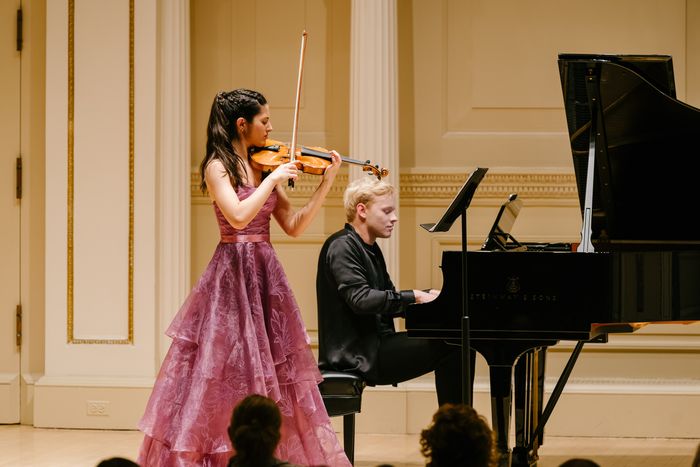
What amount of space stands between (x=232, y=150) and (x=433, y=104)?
2.12 meters

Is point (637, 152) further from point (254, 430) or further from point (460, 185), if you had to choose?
point (254, 430)

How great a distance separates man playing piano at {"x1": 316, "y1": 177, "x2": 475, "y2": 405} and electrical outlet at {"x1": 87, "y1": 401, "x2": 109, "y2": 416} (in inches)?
66.6

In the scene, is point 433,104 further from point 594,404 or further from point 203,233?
point 594,404

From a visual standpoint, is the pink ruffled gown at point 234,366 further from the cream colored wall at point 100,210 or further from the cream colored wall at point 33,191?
the cream colored wall at point 33,191

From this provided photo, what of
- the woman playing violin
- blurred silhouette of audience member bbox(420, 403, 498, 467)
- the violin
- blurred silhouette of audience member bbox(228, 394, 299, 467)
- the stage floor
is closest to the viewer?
blurred silhouette of audience member bbox(420, 403, 498, 467)

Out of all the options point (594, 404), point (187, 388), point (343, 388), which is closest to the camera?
point (187, 388)

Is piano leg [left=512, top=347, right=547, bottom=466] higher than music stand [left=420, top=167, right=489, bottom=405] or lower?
lower

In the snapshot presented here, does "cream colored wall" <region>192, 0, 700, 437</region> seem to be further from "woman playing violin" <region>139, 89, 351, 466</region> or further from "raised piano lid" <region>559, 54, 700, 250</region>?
"woman playing violin" <region>139, 89, 351, 466</region>

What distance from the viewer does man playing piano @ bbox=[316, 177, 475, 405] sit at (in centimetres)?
403

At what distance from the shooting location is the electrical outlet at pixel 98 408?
535cm

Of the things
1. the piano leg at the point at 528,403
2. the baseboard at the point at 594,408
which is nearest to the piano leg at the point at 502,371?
the piano leg at the point at 528,403

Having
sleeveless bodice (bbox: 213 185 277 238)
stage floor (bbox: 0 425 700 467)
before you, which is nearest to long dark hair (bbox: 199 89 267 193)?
sleeveless bodice (bbox: 213 185 277 238)

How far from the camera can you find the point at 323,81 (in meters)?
5.50

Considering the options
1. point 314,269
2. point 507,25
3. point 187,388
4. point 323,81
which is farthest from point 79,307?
point 507,25
